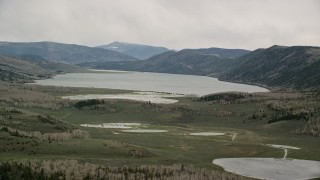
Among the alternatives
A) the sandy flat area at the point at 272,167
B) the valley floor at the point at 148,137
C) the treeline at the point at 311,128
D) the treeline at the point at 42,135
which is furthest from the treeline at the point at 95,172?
the treeline at the point at 311,128

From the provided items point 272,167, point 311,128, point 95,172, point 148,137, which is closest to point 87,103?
point 148,137

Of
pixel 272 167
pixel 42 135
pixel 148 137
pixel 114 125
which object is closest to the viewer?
pixel 272 167

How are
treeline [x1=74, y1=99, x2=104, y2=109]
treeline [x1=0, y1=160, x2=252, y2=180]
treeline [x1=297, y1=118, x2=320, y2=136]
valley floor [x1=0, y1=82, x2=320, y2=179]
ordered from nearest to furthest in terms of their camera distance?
treeline [x1=0, y1=160, x2=252, y2=180], valley floor [x1=0, y1=82, x2=320, y2=179], treeline [x1=297, y1=118, x2=320, y2=136], treeline [x1=74, y1=99, x2=104, y2=109]

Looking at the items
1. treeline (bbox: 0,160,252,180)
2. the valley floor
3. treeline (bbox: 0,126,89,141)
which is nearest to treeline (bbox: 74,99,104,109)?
the valley floor

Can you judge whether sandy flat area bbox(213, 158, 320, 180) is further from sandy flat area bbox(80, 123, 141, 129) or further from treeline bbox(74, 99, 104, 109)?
treeline bbox(74, 99, 104, 109)

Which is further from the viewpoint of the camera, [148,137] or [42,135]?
[148,137]

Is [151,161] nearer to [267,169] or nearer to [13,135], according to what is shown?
[267,169]

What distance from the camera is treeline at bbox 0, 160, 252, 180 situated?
6322 cm

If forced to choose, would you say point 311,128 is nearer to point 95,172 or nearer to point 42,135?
point 42,135

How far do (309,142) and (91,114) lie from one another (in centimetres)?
8050

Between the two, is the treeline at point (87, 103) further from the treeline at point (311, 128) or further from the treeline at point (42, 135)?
the treeline at point (42, 135)

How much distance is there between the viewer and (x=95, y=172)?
66.4 meters

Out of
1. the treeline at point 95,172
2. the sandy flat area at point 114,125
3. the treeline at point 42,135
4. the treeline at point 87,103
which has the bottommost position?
the treeline at point 95,172

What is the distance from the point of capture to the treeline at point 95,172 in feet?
207
